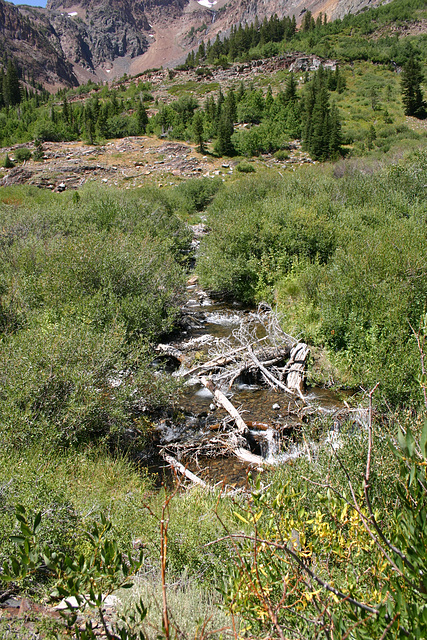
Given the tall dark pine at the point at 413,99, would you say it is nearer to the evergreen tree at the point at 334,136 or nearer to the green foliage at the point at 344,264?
the evergreen tree at the point at 334,136

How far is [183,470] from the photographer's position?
5.90 m

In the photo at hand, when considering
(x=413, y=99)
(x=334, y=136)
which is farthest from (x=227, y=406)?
(x=413, y=99)

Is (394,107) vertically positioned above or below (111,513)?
above

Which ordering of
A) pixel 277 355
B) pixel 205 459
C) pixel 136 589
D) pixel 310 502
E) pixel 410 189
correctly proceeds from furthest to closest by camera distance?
pixel 410 189 → pixel 277 355 → pixel 205 459 → pixel 310 502 → pixel 136 589

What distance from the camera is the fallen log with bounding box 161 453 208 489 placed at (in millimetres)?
5418

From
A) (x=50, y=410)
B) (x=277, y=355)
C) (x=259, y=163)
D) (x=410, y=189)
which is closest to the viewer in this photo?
(x=50, y=410)

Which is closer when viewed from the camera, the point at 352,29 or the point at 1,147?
the point at 1,147

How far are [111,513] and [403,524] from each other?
3198 millimetres

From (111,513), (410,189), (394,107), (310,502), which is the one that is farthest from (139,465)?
(394,107)

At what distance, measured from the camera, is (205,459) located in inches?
265

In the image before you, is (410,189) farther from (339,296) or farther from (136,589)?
(136,589)

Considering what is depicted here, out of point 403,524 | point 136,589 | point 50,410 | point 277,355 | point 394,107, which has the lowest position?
point 277,355

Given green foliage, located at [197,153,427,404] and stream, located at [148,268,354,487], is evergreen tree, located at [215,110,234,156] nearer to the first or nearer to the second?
green foliage, located at [197,153,427,404]

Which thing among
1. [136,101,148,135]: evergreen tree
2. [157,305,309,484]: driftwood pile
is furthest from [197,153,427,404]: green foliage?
[136,101,148,135]: evergreen tree
